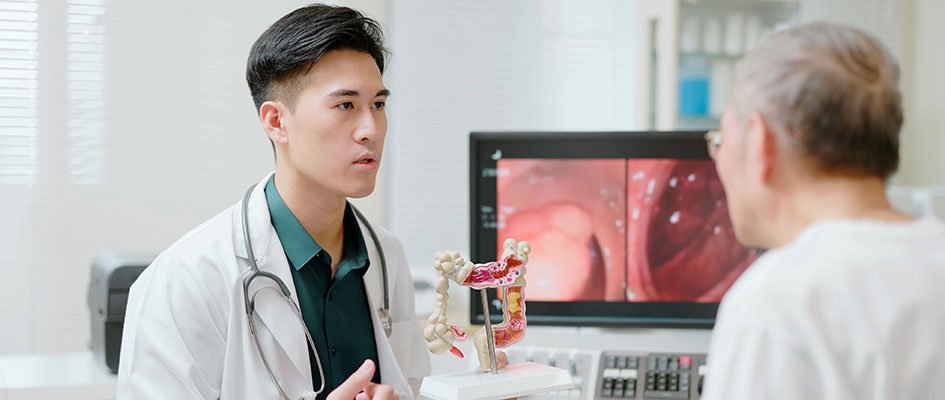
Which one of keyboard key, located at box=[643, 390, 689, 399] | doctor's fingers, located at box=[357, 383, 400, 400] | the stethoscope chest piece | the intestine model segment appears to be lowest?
keyboard key, located at box=[643, 390, 689, 399]

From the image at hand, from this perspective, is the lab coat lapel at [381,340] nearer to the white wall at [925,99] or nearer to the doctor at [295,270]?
the doctor at [295,270]

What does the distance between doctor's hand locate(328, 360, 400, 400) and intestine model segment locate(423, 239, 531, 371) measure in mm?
101

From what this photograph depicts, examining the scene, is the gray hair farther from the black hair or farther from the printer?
the printer

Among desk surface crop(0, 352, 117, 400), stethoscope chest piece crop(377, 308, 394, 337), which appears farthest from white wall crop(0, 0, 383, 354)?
stethoscope chest piece crop(377, 308, 394, 337)

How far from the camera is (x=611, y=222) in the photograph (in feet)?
6.99

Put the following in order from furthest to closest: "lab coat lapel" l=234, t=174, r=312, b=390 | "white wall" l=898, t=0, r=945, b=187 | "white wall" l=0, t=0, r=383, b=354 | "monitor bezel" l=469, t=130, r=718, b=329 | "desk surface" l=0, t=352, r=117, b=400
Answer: "white wall" l=898, t=0, r=945, b=187 → "white wall" l=0, t=0, r=383, b=354 → "monitor bezel" l=469, t=130, r=718, b=329 → "desk surface" l=0, t=352, r=117, b=400 → "lab coat lapel" l=234, t=174, r=312, b=390

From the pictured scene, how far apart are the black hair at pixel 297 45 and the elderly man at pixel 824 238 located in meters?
0.87

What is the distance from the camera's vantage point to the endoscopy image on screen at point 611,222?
2.13 m

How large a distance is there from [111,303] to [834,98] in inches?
62.8

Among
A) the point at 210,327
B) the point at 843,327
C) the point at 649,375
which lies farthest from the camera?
the point at 649,375

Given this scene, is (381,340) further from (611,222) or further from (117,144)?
(117,144)

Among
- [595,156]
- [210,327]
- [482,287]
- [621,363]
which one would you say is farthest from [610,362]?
[210,327]

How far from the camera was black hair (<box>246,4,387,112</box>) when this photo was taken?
1.64 meters

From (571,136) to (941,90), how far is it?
2.06 m
